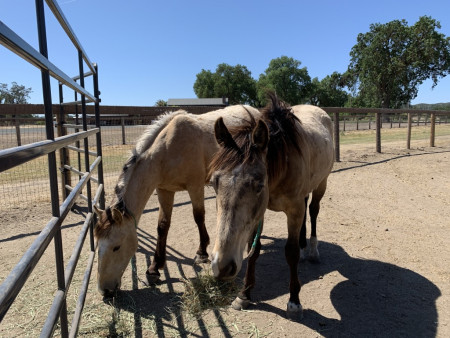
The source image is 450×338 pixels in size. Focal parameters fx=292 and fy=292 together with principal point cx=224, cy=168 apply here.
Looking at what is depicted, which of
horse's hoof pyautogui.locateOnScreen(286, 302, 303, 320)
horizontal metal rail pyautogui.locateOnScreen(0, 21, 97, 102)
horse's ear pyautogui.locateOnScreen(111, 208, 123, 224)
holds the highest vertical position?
horizontal metal rail pyautogui.locateOnScreen(0, 21, 97, 102)

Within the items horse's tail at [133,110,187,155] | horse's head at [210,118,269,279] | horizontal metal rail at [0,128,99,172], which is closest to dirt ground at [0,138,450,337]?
horse's head at [210,118,269,279]

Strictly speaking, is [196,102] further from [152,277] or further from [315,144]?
[152,277]

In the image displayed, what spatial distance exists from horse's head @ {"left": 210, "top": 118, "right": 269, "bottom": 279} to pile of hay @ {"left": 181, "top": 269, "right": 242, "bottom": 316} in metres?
1.14

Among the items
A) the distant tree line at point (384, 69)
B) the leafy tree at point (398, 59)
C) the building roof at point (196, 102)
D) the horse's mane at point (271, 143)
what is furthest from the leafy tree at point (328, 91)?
the horse's mane at point (271, 143)

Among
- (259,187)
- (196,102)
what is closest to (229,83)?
(196,102)

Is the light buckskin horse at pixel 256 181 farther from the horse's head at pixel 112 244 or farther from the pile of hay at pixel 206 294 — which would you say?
the horse's head at pixel 112 244

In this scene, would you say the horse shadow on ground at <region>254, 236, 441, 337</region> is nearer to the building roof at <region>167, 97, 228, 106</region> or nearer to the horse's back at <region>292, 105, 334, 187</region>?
the horse's back at <region>292, 105, 334, 187</region>

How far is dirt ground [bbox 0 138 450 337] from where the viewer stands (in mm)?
2438

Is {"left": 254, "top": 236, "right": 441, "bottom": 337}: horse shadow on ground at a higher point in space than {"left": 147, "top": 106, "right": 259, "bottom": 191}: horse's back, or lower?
lower

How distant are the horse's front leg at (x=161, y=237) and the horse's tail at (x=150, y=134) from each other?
621 mm

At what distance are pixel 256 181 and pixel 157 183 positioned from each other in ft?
5.20

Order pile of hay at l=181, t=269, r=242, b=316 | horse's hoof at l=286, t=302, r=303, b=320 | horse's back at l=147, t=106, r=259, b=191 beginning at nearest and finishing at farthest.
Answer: horse's hoof at l=286, t=302, r=303, b=320
pile of hay at l=181, t=269, r=242, b=316
horse's back at l=147, t=106, r=259, b=191

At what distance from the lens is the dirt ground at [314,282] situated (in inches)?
96.0

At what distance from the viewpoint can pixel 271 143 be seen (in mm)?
2309
